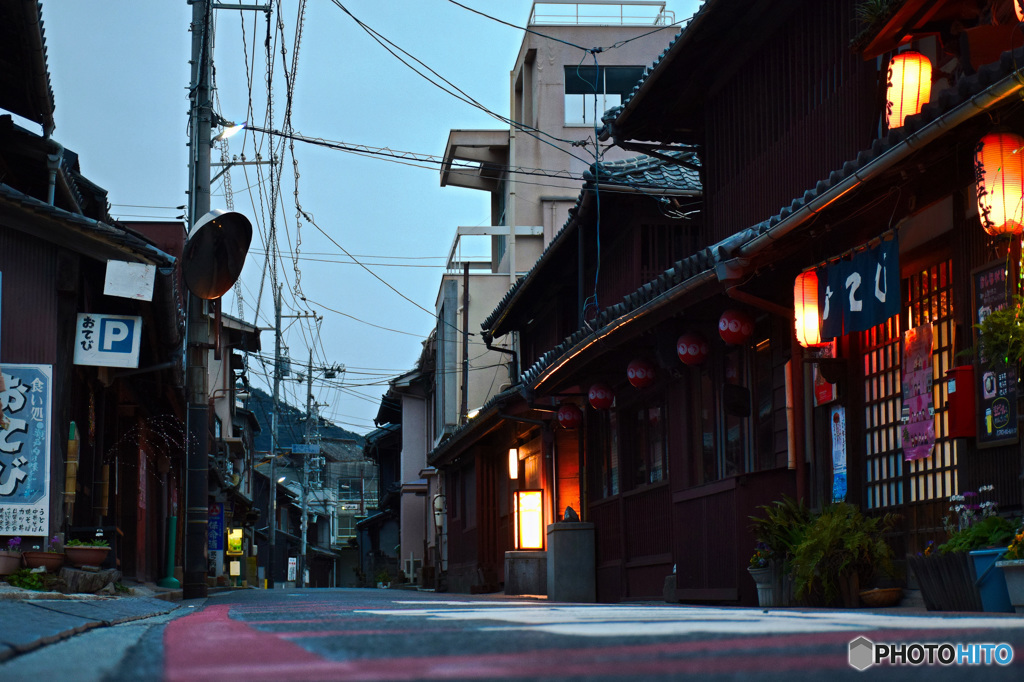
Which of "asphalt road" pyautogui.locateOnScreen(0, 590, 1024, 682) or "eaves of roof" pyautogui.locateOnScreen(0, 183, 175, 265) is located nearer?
"asphalt road" pyautogui.locateOnScreen(0, 590, 1024, 682)

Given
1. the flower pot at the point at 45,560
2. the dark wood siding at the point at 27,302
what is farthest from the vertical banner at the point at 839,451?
the dark wood siding at the point at 27,302

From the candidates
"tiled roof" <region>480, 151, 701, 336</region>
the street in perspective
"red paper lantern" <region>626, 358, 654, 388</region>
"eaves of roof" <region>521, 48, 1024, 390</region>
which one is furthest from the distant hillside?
"eaves of roof" <region>521, 48, 1024, 390</region>

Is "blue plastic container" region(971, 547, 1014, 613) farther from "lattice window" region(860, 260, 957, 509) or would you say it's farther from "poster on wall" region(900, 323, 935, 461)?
"poster on wall" region(900, 323, 935, 461)

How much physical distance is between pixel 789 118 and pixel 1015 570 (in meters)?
7.14

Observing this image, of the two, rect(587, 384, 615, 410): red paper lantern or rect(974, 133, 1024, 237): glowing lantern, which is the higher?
rect(974, 133, 1024, 237): glowing lantern

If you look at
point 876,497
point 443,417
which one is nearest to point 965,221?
point 876,497

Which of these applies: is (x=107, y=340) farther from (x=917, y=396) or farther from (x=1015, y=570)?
(x=1015, y=570)

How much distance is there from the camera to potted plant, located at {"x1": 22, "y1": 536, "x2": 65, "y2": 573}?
13023 millimetres

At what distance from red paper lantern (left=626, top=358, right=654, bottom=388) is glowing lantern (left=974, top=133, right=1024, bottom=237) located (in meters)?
8.42

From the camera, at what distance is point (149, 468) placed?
25266 millimetres

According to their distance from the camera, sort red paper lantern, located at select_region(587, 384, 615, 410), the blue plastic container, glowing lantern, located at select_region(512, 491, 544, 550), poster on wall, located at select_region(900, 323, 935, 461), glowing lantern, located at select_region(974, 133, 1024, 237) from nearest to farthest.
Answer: the blue plastic container < glowing lantern, located at select_region(974, 133, 1024, 237) < poster on wall, located at select_region(900, 323, 935, 461) < red paper lantern, located at select_region(587, 384, 615, 410) < glowing lantern, located at select_region(512, 491, 544, 550)

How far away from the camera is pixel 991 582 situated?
7496 millimetres

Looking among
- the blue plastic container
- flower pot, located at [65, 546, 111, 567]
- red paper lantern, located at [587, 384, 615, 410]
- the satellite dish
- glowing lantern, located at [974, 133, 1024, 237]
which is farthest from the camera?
red paper lantern, located at [587, 384, 615, 410]

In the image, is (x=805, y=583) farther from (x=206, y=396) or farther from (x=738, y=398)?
(x=206, y=396)
